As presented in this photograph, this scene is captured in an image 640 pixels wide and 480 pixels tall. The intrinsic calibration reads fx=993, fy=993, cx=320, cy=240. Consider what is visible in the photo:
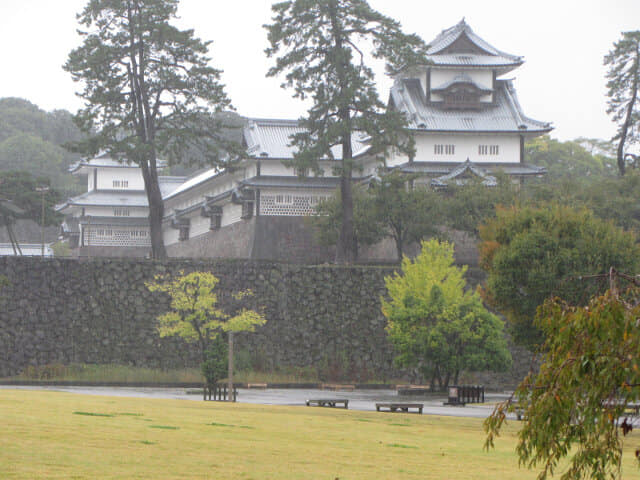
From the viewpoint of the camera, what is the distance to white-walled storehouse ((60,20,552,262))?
172 ft

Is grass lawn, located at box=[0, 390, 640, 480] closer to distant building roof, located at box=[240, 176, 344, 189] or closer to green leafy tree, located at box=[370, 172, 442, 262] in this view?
green leafy tree, located at box=[370, 172, 442, 262]

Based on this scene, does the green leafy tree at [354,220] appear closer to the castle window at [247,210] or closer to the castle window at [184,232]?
the castle window at [247,210]

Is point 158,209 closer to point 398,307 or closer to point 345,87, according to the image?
point 345,87

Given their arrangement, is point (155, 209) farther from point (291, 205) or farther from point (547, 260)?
point (547, 260)

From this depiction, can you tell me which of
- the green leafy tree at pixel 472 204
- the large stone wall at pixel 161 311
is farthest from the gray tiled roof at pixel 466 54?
the large stone wall at pixel 161 311

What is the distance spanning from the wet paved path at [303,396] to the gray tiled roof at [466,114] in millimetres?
19233

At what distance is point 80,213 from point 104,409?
2125 inches

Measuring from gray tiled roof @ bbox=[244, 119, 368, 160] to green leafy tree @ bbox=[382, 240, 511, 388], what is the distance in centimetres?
1787

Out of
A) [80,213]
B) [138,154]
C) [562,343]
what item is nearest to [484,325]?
[138,154]

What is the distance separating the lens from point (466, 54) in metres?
56.0

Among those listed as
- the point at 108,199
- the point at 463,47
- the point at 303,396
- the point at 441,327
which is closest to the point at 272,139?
the point at 463,47

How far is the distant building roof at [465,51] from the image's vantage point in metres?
54.8

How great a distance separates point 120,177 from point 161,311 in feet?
120

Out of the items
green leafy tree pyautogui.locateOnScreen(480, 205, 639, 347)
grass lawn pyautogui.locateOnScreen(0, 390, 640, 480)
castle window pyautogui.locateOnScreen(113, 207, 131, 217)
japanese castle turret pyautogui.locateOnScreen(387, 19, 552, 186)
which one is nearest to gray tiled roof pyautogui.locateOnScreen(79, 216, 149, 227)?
castle window pyautogui.locateOnScreen(113, 207, 131, 217)
